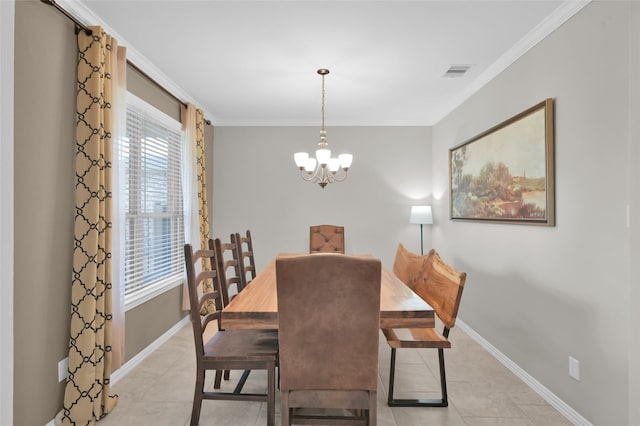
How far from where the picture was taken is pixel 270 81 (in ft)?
11.6

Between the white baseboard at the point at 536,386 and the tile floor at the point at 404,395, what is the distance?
4 centimetres

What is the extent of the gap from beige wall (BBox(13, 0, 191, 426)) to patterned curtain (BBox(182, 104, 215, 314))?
168 centimetres

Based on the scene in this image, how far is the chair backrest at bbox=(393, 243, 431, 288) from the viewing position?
2871mm

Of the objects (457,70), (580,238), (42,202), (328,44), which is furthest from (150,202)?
(580,238)

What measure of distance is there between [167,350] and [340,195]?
9.36 feet

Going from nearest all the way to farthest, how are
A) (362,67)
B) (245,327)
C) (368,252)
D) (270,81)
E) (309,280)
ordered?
(309,280), (245,327), (362,67), (270,81), (368,252)

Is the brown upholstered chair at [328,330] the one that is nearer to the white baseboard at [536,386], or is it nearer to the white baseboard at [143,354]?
the white baseboard at [536,386]

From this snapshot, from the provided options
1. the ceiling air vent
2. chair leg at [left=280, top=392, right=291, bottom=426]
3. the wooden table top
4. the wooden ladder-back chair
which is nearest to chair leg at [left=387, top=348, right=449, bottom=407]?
the wooden ladder-back chair

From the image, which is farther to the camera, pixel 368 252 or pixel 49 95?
pixel 368 252

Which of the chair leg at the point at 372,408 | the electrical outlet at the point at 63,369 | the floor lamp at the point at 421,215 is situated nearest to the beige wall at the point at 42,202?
the electrical outlet at the point at 63,369

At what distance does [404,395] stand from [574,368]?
3.49 ft

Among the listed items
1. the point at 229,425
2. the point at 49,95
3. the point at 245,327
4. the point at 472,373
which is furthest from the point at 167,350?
the point at 472,373

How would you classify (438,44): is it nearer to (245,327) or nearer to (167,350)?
(245,327)

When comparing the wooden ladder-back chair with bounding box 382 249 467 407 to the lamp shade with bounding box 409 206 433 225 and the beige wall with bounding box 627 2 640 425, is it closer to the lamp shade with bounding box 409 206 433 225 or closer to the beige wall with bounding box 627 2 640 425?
the beige wall with bounding box 627 2 640 425
